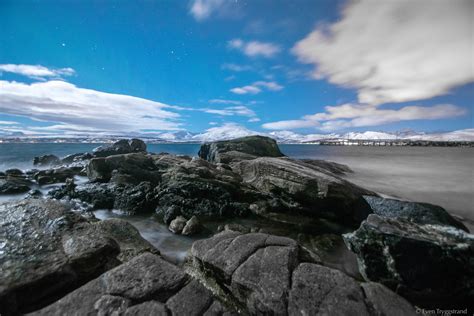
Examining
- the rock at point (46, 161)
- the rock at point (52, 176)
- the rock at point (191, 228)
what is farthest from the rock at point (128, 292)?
the rock at point (46, 161)

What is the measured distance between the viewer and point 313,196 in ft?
39.7

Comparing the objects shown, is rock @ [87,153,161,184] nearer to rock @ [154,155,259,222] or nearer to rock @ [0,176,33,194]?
rock @ [154,155,259,222]

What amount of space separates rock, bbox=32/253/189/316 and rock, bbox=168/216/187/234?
5730 mm

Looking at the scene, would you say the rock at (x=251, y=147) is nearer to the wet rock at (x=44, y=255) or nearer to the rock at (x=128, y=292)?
the wet rock at (x=44, y=255)

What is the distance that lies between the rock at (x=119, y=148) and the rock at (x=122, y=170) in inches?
958

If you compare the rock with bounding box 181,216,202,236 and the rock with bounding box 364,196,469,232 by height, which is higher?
the rock with bounding box 364,196,469,232

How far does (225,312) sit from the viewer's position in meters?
4.28

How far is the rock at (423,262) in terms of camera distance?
545cm

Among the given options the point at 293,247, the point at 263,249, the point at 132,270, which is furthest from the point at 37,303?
the point at 293,247

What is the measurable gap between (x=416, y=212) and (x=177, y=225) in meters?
11.3

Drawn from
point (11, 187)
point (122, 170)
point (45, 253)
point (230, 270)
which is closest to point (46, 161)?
point (11, 187)

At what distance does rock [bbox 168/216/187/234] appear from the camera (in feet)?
35.3

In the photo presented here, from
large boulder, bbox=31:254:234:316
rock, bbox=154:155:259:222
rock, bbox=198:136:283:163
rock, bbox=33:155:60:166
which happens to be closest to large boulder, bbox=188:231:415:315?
large boulder, bbox=31:254:234:316

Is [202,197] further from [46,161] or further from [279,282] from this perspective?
[46,161]
